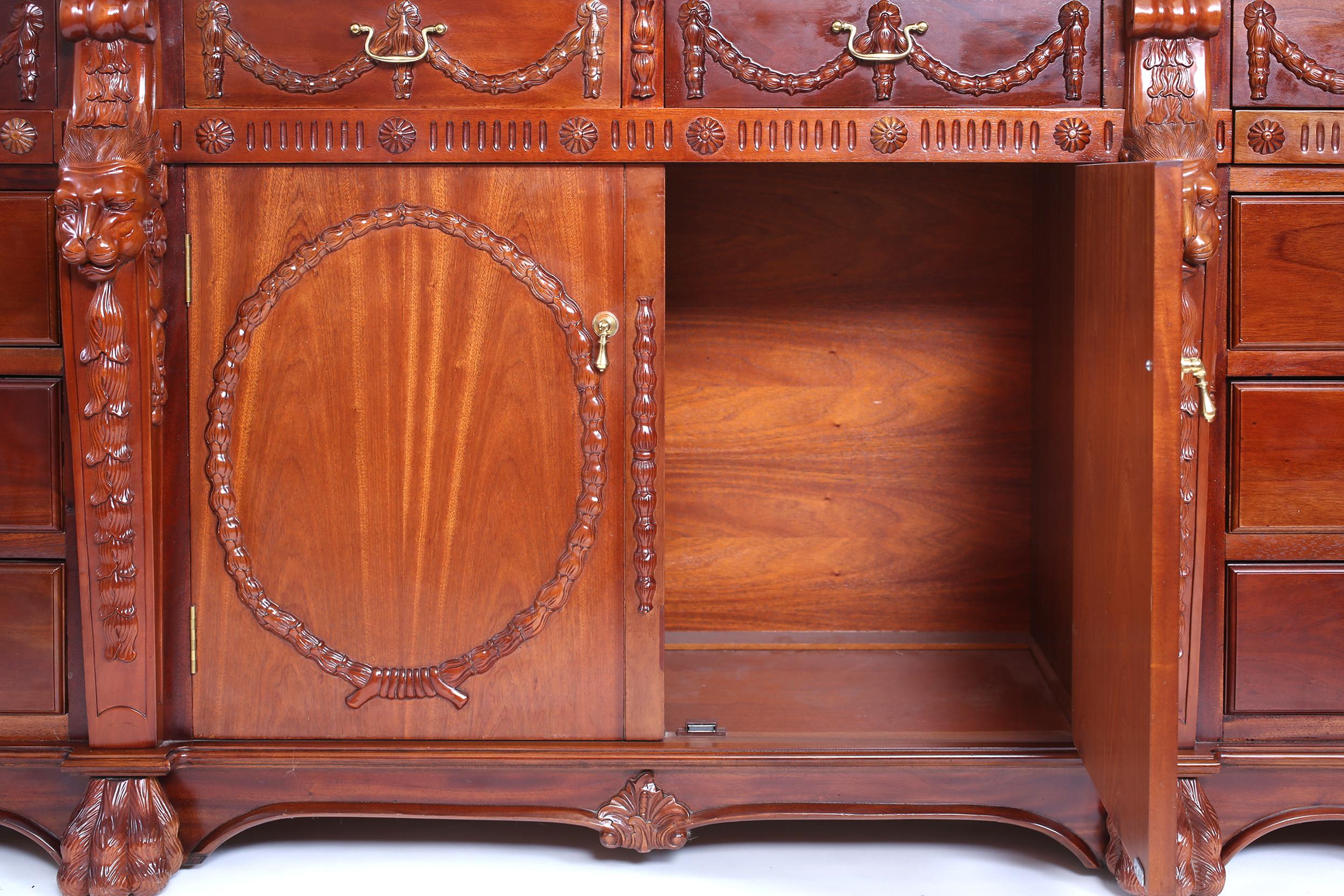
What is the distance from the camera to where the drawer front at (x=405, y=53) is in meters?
1.67

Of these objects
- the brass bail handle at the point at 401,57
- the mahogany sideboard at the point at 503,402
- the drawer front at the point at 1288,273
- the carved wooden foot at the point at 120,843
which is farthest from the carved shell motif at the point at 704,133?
the carved wooden foot at the point at 120,843

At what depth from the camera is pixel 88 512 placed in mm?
1690

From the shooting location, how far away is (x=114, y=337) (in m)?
1.65

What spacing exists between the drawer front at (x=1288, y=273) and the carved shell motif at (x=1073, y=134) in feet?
0.79

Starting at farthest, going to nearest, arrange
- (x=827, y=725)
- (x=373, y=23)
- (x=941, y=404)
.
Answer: (x=941, y=404)
(x=827, y=725)
(x=373, y=23)

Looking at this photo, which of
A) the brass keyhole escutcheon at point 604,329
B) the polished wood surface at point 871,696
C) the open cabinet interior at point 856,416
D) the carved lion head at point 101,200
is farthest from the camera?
the open cabinet interior at point 856,416

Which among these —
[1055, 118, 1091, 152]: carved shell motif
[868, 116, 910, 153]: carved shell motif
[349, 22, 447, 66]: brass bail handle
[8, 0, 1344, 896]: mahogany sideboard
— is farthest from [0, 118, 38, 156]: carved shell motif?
[1055, 118, 1091, 152]: carved shell motif

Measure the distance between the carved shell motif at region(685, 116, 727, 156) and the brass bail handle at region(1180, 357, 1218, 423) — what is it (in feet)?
2.30

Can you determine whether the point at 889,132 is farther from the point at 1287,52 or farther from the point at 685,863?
the point at 685,863

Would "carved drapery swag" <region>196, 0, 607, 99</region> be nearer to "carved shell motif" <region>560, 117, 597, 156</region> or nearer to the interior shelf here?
"carved shell motif" <region>560, 117, 597, 156</region>

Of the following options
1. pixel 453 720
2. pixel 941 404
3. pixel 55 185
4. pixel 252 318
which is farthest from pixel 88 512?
pixel 941 404

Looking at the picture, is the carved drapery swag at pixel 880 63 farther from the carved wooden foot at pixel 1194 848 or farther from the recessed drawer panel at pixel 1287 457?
the carved wooden foot at pixel 1194 848

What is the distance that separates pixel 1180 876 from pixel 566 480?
1.03 m

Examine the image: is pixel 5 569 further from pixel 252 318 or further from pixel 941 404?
pixel 941 404
